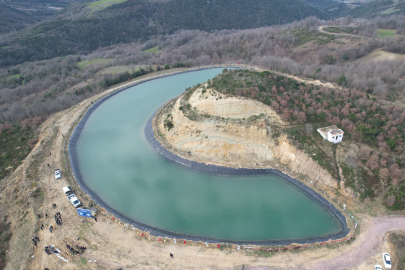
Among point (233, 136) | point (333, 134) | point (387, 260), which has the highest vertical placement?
point (333, 134)

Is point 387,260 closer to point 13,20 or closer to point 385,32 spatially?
point 385,32

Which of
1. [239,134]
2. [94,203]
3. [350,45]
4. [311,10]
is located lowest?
[94,203]

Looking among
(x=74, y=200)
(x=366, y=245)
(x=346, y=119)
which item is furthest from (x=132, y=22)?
(x=366, y=245)

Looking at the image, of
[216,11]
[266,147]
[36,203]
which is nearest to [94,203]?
[36,203]

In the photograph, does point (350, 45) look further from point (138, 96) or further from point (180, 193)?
point (180, 193)

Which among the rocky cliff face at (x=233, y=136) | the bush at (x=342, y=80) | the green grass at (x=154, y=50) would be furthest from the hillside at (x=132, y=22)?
the bush at (x=342, y=80)

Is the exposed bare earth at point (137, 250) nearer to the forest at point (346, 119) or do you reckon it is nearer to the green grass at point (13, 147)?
the forest at point (346, 119)
